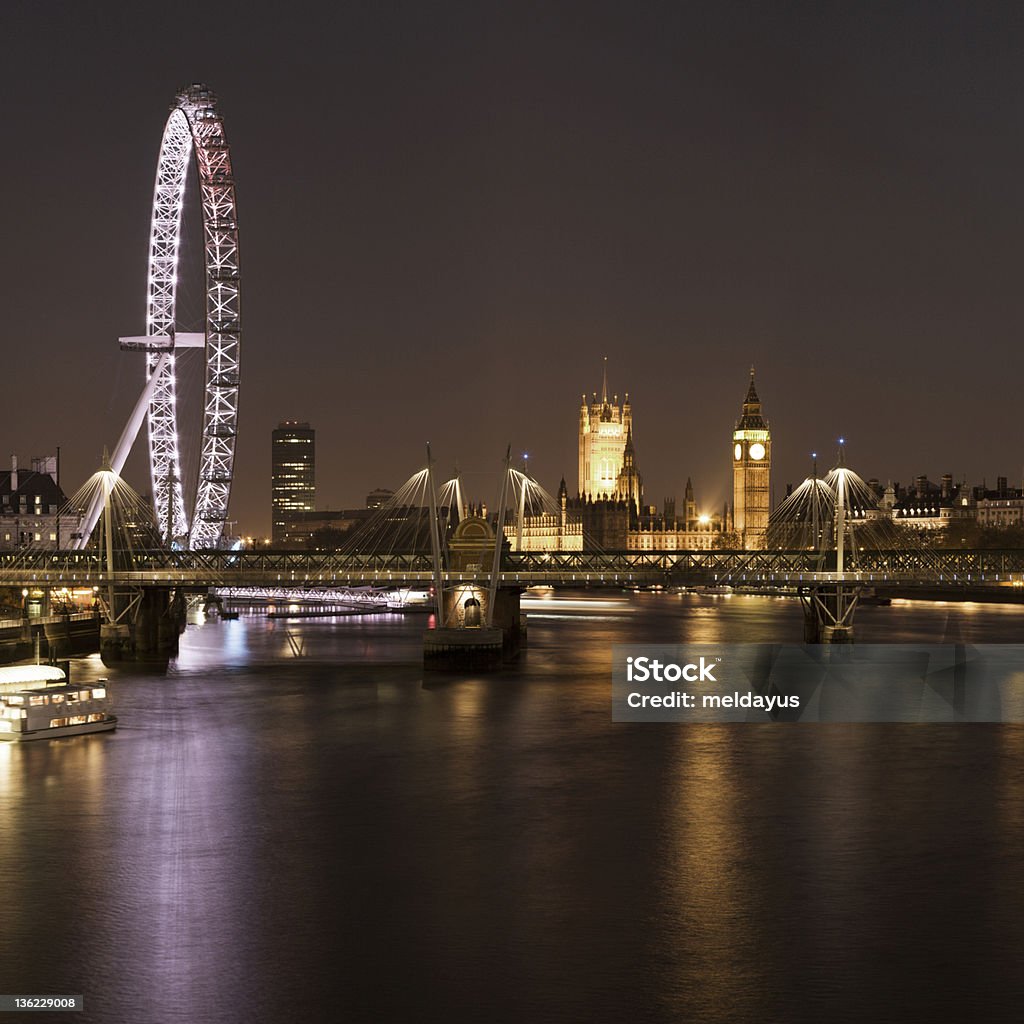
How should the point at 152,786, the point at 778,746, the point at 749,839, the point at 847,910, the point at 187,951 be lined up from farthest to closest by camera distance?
the point at 778,746
the point at 152,786
the point at 749,839
the point at 847,910
the point at 187,951

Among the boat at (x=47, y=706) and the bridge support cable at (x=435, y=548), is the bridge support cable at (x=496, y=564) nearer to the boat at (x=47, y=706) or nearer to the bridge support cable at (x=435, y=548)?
the bridge support cable at (x=435, y=548)

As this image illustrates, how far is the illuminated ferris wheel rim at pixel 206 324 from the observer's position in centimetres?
6619

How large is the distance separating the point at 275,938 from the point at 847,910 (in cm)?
854

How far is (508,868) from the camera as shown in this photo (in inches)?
1065

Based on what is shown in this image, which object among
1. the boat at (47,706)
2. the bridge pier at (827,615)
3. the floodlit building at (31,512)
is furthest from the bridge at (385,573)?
the floodlit building at (31,512)

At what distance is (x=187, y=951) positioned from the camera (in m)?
22.3

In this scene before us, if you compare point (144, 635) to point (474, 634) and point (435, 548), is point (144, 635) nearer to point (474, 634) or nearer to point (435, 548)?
point (435, 548)

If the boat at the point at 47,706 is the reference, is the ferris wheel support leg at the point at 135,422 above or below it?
above

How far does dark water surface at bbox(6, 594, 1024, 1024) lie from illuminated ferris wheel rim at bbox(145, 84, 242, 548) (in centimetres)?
2212

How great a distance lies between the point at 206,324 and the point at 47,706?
30.5 m

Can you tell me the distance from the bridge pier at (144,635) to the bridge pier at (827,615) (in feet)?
89.3

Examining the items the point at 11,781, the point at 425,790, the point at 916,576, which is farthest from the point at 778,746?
the point at 916,576

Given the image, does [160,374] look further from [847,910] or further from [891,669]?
[847,910]
